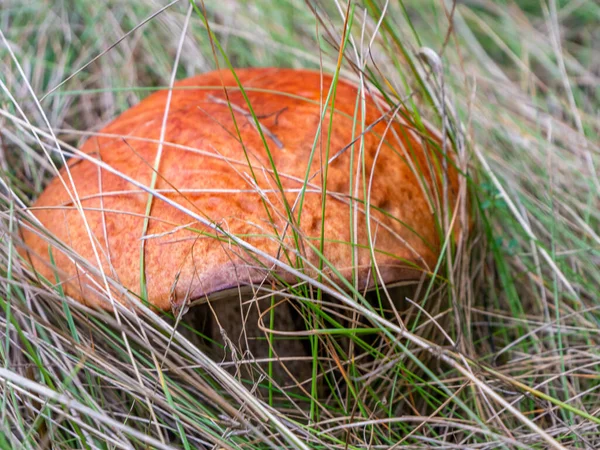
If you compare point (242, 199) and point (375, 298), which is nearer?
point (242, 199)

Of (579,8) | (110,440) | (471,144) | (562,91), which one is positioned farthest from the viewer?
(579,8)

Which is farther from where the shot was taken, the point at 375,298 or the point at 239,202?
the point at 375,298

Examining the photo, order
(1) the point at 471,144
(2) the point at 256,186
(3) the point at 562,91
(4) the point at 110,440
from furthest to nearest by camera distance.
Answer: (3) the point at 562,91
(1) the point at 471,144
(2) the point at 256,186
(4) the point at 110,440

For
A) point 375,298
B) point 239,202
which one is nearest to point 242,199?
point 239,202

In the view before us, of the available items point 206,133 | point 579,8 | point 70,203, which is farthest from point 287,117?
A: point 579,8

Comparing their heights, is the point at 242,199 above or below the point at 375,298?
above

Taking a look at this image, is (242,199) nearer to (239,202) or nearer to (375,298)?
(239,202)

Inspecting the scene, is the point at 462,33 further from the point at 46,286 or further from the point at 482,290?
the point at 46,286

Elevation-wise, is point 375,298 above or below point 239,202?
below
